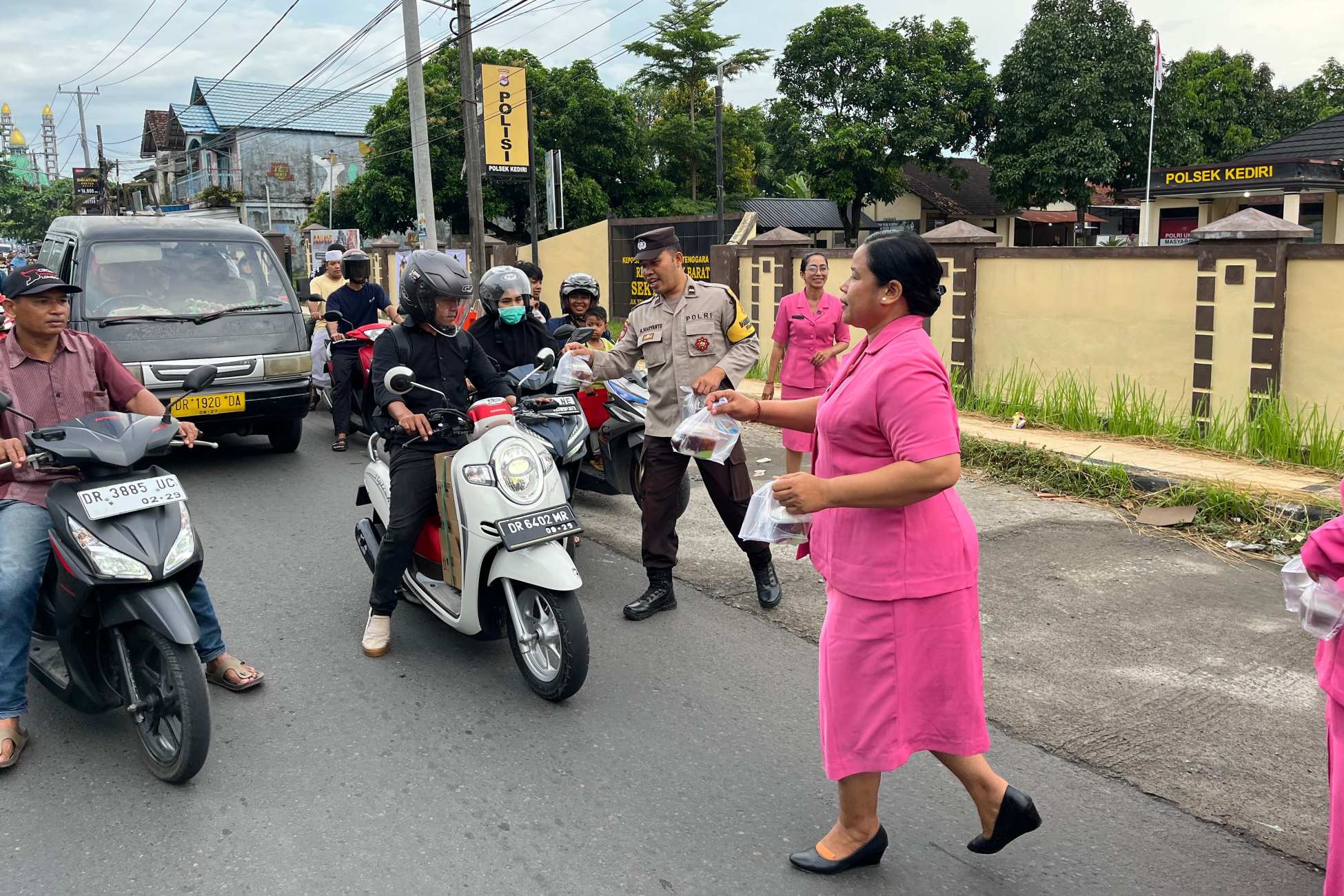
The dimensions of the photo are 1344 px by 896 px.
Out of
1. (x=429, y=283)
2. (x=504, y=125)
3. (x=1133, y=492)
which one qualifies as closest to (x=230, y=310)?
(x=429, y=283)

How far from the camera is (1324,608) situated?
230cm

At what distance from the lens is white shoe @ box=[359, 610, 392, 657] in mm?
4676

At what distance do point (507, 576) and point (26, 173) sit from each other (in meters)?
105

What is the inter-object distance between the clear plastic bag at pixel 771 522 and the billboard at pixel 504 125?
604 inches

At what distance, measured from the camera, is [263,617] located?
5.16m

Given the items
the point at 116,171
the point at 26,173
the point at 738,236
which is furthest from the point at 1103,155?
the point at 26,173

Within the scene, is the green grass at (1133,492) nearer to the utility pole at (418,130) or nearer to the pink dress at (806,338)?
the pink dress at (806,338)

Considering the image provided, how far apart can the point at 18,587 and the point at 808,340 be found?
207 inches

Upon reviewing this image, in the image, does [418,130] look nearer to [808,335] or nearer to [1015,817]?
[808,335]

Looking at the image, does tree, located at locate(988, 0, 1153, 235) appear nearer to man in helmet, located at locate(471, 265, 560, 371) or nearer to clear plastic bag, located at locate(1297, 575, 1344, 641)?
man in helmet, located at locate(471, 265, 560, 371)

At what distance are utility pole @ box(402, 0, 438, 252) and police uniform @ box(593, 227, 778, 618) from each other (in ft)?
37.6

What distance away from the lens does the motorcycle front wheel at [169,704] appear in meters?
3.37

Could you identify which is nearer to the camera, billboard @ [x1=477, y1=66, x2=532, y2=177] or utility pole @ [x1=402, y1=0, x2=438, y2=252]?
utility pole @ [x1=402, y1=0, x2=438, y2=252]

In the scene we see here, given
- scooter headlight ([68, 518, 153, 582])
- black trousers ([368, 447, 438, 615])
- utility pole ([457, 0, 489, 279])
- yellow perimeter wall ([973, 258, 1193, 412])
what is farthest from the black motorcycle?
utility pole ([457, 0, 489, 279])
